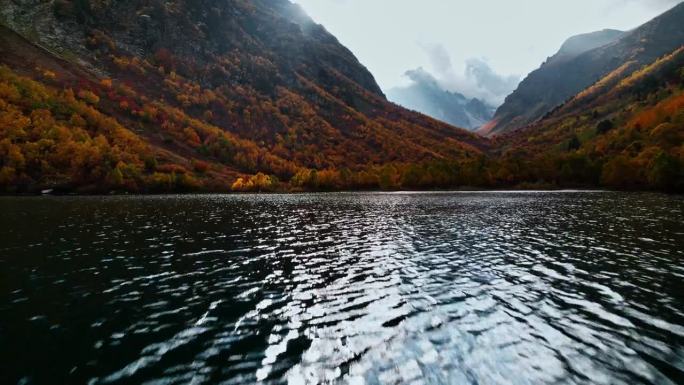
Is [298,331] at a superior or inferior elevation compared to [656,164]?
inferior

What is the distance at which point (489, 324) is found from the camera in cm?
2098

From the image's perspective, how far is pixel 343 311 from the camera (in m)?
23.2

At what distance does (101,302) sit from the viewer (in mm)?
24531

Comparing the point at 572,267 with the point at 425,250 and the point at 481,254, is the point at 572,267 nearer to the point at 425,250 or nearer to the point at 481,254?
the point at 481,254

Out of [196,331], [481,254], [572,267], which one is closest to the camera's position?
[196,331]

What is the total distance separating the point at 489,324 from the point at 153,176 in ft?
657

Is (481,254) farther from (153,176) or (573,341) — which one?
Answer: (153,176)

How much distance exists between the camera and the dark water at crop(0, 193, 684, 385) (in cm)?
1603

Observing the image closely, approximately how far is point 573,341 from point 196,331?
19.8 m

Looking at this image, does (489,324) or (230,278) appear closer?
(489,324)

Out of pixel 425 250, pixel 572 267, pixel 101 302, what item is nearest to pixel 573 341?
pixel 572 267

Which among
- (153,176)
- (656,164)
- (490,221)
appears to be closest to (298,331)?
(490,221)

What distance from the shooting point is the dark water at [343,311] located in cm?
1603

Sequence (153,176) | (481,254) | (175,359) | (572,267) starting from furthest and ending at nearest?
(153,176)
(481,254)
(572,267)
(175,359)
